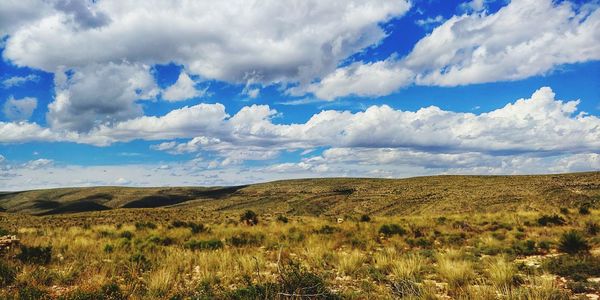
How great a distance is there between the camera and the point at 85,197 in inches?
6683

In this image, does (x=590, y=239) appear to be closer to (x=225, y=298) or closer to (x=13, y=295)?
(x=225, y=298)

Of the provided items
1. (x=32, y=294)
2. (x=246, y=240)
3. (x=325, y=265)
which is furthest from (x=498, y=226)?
(x=32, y=294)

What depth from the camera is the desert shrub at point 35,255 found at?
1294 centimetres

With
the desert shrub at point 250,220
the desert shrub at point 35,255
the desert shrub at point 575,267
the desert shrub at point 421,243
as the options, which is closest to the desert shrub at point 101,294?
the desert shrub at point 35,255

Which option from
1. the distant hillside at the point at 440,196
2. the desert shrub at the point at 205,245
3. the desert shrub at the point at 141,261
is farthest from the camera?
the distant hillside at the point at 440,196

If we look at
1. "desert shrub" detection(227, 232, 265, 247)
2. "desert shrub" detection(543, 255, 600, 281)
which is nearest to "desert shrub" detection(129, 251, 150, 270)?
"desert shrub" detection(227, 232, 265, 247)

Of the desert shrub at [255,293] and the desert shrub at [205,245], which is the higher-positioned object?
the desert shrub at [255,293]

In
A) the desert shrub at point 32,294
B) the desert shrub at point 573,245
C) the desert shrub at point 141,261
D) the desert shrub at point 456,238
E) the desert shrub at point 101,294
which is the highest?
the desert shrub at point 32,294

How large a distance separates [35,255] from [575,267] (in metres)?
16.7

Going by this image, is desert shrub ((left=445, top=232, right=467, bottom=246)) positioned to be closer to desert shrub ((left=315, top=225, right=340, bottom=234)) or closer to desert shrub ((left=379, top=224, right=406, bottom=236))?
desert shrub ((left=379, top=224, right=406, bottom=236))

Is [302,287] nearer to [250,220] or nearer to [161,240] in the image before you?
[161,240]

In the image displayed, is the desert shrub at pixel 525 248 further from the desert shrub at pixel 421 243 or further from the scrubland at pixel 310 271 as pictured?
the desert shrub at pixel 421 243

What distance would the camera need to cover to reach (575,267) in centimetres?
1103

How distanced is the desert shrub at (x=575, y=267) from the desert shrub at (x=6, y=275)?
14380 millimetres
